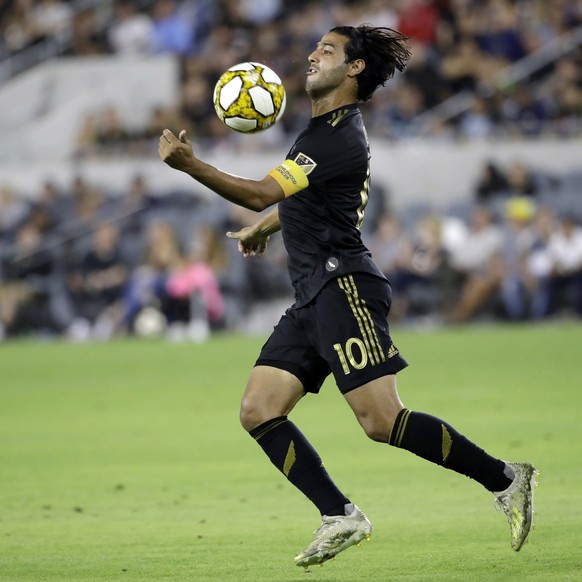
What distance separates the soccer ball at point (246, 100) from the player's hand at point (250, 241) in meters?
0.66

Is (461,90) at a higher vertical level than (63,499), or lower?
higher

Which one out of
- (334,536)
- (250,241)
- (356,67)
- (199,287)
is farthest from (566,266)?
(334,536)

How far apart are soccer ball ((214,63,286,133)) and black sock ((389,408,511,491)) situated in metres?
1.61

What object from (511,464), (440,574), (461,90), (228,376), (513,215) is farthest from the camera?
(461,90)

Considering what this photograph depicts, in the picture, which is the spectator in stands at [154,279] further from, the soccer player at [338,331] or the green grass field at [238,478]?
the soccer player at [338,331]

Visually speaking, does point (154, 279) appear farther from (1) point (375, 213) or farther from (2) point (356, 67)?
(2) point (356, 67)

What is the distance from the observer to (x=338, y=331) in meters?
6.52

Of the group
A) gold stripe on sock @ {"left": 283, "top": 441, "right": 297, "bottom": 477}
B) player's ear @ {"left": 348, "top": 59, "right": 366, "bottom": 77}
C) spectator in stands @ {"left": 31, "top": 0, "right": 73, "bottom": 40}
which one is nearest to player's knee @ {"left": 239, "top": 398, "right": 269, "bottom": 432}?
gold stripe on sock @ {"left": 283, "top": 441, "right": 297, "bottom": 477}

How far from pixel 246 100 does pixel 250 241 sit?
2.96ft

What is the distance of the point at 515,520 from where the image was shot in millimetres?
6484

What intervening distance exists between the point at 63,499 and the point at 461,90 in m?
16.3

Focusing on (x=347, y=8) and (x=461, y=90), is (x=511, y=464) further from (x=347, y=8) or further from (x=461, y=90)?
(x=347, y=8)

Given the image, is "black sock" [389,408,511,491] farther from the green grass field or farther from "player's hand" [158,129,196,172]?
"player's hand" [158,129,196,172]

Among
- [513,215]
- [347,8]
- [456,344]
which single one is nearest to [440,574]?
[456,344]
